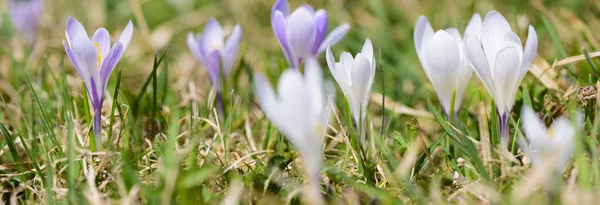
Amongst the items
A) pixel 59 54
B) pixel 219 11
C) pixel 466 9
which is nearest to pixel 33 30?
pixel 59 54

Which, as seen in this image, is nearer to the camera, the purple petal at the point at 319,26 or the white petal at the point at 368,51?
the white petal at the point at 368,51

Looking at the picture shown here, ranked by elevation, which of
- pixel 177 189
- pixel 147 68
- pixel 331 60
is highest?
pixel 331 60

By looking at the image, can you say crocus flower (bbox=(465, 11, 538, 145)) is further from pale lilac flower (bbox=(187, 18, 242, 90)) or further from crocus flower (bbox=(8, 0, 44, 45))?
crocus flower (bbox=(8, 0, 44, 45))

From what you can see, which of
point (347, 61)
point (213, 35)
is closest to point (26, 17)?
point (213, 35)

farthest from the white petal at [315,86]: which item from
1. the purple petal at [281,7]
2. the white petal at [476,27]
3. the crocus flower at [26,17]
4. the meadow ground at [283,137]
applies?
the crocus flower at [26,17]

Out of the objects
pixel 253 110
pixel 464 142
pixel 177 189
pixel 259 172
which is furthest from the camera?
pixel 253 110

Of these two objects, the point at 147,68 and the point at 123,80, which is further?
Result: the point at 147,68

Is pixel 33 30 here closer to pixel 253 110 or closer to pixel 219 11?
pixel 219 11

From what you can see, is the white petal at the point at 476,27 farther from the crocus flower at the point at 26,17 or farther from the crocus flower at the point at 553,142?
Result: the crocus flower at the point at 26,17
